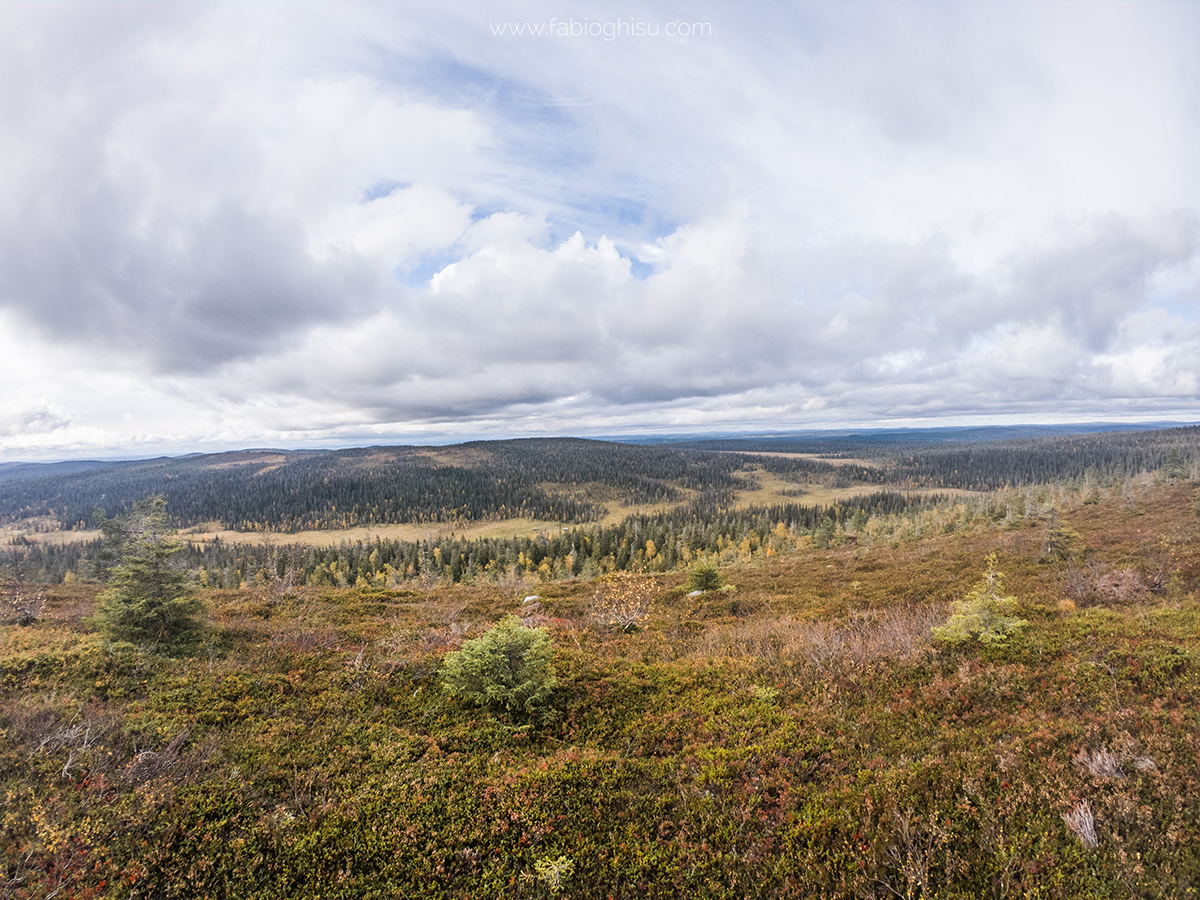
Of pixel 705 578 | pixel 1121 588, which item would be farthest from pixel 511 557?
pixel 1121 588

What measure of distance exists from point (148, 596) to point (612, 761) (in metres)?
13.7

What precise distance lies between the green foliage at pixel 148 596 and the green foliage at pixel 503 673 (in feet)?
27.8

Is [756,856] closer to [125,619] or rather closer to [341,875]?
[341,875]

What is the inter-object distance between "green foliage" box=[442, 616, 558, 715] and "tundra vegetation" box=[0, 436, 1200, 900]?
80 millimetres

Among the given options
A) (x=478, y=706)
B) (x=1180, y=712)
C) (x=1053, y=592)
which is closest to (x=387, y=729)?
(x=478, y=706)

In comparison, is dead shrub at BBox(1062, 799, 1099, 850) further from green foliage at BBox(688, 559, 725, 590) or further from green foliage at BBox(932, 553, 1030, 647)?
green foliage at BBox(688, 559, 725, 590)

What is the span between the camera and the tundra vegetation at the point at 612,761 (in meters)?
5.89

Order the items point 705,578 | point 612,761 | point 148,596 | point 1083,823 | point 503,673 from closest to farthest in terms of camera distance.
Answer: point 1083,823
point 612,761
point 503,673
point 148,596
point 705,578

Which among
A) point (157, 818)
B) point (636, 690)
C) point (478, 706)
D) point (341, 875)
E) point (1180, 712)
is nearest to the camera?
point (341, 875)

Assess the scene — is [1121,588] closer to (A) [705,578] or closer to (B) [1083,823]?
(B) [1083,823]

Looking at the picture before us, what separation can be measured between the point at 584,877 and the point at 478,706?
5.25 meters

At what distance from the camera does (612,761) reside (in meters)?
8.46

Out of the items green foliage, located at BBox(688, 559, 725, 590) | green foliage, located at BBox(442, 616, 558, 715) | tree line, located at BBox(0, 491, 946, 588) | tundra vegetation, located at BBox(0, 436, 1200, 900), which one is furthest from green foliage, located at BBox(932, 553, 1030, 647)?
tree line, located at BBox(0, 491, 946, 588)

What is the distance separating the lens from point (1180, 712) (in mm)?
8086
